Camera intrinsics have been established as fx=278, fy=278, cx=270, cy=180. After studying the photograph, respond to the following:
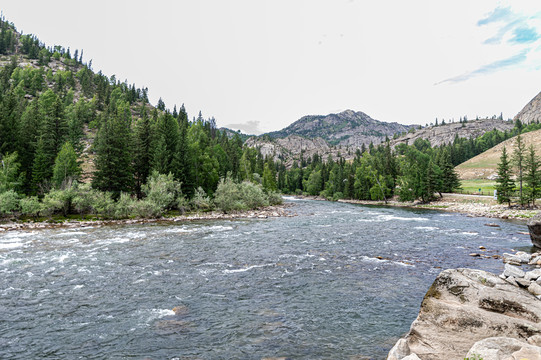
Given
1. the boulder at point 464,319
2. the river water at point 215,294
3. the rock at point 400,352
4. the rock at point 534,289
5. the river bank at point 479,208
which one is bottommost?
the river bank at point 479,208

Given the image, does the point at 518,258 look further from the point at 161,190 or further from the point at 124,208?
the point at 124,208

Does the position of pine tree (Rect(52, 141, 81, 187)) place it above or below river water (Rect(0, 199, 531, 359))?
above

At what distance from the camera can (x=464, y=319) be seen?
9336 millimetres

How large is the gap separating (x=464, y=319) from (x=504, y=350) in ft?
8.87

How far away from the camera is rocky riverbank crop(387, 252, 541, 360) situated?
284 inches

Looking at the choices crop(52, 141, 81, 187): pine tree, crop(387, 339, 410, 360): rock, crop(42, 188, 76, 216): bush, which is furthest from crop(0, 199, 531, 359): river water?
crop(52, 141, 81, 187): pine tree

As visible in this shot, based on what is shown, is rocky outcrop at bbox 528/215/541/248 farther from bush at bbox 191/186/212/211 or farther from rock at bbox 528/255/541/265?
bush at bbox 191/186/212/211

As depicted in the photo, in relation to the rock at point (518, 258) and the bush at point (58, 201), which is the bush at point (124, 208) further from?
the rock at point (518, 258)

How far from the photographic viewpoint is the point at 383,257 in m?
23.1

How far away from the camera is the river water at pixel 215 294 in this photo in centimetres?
1067

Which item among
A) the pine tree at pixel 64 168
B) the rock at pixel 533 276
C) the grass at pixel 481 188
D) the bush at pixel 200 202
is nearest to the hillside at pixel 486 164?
the grass at pixel 481 188

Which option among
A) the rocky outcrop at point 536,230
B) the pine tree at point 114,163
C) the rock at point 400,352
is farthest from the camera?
the pine tree at point 114,163

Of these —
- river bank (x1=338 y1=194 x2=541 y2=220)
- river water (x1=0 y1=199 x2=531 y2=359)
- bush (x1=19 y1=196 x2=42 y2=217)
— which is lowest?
river bank (x1=338 y1=194 x2=541 y2=220)

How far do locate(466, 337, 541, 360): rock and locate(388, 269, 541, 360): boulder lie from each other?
3.51 feet
